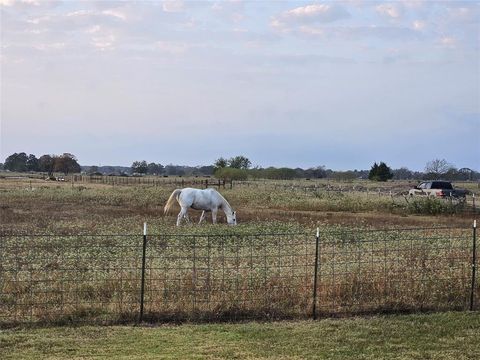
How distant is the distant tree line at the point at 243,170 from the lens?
319ft

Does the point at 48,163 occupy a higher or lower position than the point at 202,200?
higher

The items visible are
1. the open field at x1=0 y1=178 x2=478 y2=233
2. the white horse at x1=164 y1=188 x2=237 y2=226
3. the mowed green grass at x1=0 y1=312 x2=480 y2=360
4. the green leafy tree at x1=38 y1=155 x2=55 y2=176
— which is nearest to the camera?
the mowed green grass at x1=0 y1=312 x2=480 y2=360

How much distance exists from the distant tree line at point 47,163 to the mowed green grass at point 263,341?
13794 cm

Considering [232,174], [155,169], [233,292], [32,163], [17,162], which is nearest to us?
[233,292]

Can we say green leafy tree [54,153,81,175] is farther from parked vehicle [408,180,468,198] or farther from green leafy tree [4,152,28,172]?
parked vehicle [408,180,468,198]

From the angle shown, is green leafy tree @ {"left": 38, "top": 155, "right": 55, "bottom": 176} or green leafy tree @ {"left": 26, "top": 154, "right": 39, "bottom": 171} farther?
green leafy tree @ {"left": 26, "top": 154, "right": 39, "bottom": 171}

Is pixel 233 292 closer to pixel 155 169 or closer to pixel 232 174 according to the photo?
pixel 232 174

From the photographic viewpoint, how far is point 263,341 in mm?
7355

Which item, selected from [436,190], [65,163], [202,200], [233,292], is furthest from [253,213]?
[65,163]

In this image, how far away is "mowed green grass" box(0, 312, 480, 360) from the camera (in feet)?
22.3

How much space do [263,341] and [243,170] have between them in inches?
3552

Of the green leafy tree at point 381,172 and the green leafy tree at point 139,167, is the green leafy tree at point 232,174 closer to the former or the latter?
the green leafy tree at point 381,172

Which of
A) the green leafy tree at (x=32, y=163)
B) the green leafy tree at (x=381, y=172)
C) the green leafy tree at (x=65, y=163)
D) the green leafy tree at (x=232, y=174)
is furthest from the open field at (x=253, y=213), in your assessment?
the green leafy tree at (x=32, y=163)

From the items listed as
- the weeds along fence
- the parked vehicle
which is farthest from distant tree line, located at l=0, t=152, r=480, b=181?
the weeds along fence
